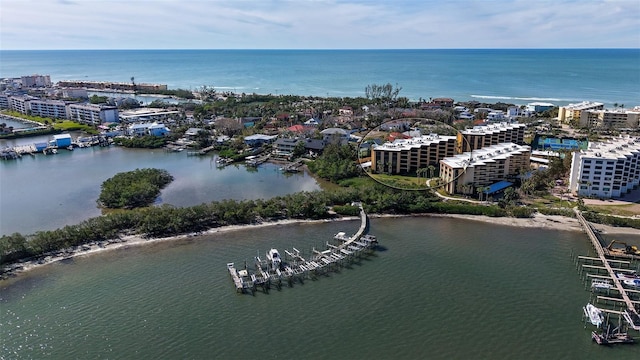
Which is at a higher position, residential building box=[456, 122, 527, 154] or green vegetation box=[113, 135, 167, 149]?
residential building box=[456, 122, 527, 154]

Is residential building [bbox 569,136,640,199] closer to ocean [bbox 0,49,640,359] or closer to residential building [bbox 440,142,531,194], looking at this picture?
residential building [bbox 440,142,531,194]

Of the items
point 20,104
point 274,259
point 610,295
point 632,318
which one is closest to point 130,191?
point 274,259

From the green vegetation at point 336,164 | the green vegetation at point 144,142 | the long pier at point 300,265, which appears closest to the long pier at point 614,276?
the long pier at point 300,265

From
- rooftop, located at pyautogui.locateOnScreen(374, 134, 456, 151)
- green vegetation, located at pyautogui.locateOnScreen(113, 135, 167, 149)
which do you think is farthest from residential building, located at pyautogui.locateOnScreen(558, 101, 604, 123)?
green vegetation, located at pyautogui.locateOnScreen(113, 135, 167, 149)

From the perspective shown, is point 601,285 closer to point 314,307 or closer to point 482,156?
point 314,307

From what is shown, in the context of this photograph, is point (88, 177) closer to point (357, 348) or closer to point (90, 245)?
point (90, 245)

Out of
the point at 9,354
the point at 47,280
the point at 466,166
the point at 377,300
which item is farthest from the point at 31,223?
the point at 466,166
